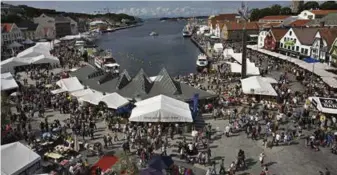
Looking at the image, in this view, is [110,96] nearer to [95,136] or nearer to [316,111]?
[95,136]

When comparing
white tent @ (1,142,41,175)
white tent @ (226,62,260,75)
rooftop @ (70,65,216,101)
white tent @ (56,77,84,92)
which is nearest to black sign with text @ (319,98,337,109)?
rooftop @ (70,65,216,101)

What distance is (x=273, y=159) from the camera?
1806 centimetres

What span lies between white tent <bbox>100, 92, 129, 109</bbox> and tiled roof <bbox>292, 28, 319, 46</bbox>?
31818 mm

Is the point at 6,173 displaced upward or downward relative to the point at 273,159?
upward

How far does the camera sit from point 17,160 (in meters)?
15.1

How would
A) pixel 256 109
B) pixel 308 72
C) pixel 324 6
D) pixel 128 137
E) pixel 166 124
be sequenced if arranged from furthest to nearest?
1. pixel 324 6
2. pixel 308 72
3. pixel 256 109
4. pixel 166 124
5. pixel 128 137

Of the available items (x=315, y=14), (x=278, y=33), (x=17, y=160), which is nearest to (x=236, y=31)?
(x=315, y=14)

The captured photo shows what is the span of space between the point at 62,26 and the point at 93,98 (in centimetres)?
9286

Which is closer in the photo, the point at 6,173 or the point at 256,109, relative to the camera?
the point at 6,173

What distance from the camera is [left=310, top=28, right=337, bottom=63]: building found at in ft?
141

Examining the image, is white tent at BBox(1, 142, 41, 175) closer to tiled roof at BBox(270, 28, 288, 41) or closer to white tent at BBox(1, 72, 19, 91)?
white tent at BBox(1, 72, 19, 91)

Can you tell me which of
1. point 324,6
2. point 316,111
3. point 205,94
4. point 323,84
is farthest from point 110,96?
point 324,6

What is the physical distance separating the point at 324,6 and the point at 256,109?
94880mm

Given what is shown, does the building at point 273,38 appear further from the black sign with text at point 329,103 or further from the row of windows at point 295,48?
the black sign with text at point 329,103
